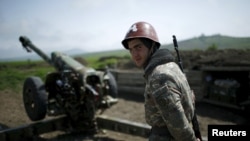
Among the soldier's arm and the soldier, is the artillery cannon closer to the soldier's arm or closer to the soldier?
the soldier

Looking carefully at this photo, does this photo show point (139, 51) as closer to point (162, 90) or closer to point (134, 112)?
point (162, 90)

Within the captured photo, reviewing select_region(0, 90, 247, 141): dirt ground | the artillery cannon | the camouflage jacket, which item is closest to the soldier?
the camouflage jacket

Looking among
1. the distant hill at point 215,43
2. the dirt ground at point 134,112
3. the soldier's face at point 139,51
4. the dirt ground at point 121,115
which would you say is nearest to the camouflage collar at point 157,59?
the soldier's face at point 139,51

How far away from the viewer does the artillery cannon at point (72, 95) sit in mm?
6695

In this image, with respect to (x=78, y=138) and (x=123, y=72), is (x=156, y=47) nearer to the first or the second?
(x=78, y=138)

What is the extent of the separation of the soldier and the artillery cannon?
160 inches

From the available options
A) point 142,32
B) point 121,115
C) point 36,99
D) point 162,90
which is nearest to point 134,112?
point 121,115

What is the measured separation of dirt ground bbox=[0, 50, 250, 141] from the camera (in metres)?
7.45

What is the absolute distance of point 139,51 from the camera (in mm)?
2660

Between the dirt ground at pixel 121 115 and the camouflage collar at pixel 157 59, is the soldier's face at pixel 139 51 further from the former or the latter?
the dirt ground at pixel 121 115

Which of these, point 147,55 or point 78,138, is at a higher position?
point 147,55

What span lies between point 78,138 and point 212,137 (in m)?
3.85

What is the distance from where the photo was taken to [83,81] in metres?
6.70

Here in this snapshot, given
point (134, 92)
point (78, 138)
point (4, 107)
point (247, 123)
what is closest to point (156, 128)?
point (78, 138)
